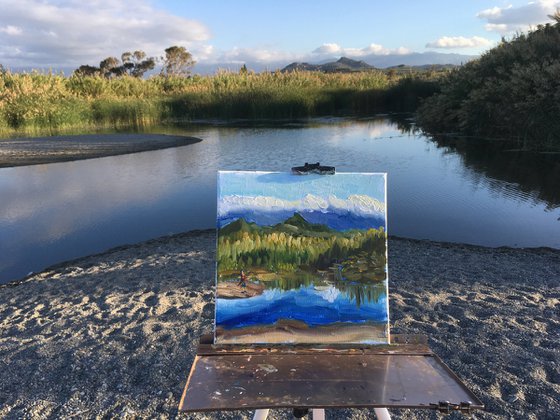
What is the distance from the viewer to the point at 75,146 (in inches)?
617

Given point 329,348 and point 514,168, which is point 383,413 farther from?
point 514,168

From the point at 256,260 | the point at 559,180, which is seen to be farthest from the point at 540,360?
Result: the point at 559,180

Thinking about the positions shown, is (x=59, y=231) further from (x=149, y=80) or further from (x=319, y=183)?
(x=149, y=80)

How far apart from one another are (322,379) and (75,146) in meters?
15.9

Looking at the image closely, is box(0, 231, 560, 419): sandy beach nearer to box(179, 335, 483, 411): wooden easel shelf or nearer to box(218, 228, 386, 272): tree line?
box(179, 335, 483, 411): wooden easel shelf

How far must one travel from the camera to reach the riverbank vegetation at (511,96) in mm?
12570

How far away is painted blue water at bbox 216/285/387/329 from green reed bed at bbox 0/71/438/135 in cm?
2057

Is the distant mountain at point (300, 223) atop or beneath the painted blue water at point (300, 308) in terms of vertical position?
atop

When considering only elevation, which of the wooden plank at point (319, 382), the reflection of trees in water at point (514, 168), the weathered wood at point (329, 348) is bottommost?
the reflection of trees in water at point (514, 168)

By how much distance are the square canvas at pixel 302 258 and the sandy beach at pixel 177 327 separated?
86 centimetres

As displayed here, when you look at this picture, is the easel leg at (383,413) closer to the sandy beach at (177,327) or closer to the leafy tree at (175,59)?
the sandy beach at (177,327)

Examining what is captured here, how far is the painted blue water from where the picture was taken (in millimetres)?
2225

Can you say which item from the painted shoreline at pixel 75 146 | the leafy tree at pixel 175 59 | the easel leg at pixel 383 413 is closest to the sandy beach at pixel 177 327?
the easel leg at pixel 383 413

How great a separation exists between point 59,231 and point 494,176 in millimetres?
9244
